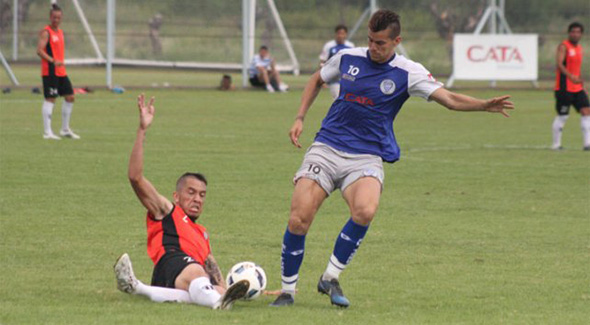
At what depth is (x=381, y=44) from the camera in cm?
810

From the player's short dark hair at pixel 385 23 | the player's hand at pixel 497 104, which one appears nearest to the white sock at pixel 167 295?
the player's short dark hair at pixel 385 23

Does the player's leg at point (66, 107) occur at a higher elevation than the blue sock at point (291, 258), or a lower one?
lower

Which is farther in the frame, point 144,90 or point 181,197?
point 144,90

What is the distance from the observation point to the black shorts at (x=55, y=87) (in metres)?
20.9

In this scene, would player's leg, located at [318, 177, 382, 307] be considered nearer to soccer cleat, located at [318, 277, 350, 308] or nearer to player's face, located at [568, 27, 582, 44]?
soccer cleat, located at [318, 277, 350, 308]

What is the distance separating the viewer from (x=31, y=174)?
15.4m

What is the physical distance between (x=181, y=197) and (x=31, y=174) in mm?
7600

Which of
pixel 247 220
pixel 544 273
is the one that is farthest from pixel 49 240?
pixel 544 273

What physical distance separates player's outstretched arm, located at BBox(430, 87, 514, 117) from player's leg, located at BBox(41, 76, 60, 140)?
13124mm

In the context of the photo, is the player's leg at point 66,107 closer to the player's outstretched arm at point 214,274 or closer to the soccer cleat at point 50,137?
the soccer cleat at point 50,137

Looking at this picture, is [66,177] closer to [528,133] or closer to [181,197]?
A: [181,197]

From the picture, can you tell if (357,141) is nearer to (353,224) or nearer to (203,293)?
(353,224)

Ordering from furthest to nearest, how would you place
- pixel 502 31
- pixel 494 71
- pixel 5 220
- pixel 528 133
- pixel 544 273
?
pixel 502 31 < pixel 494 71 < pixel 528 133 < pixel 5 220 < pixel 544 273

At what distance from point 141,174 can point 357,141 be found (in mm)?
1551
